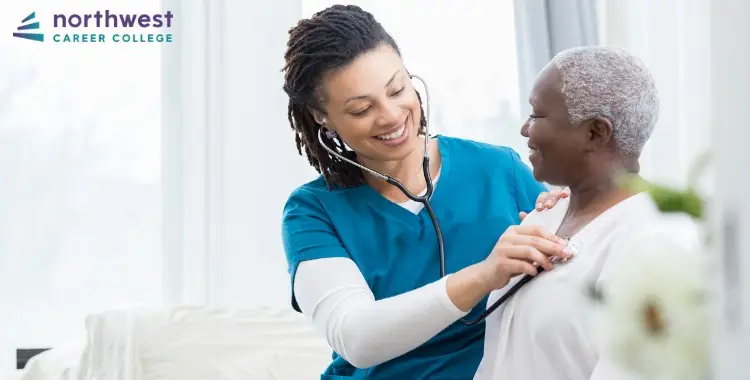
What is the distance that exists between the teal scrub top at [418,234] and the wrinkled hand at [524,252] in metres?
0.34

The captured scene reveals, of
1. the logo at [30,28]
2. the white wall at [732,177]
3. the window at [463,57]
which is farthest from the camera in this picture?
the window at [463,57]

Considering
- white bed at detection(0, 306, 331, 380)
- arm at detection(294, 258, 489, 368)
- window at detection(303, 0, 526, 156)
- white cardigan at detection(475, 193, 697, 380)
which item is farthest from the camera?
window at detection(303, 0, 526, 156)

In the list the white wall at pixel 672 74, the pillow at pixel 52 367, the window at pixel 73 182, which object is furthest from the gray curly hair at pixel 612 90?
the window at pixel 73 182

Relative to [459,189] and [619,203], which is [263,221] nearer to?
[459,189]

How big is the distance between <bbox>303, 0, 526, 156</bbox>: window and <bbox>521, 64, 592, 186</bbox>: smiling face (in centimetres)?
236

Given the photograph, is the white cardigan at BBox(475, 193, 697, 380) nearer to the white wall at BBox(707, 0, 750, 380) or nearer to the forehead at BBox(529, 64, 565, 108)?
the forehead at BBox(529, 64, 565, 108)

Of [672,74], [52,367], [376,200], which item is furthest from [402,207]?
[672,74]

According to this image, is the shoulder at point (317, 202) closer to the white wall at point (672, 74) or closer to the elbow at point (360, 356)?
the elbow at point (360, 356)

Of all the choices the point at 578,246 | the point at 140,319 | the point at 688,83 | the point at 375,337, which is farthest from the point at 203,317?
the point at 688,83

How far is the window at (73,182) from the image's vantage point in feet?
11.2

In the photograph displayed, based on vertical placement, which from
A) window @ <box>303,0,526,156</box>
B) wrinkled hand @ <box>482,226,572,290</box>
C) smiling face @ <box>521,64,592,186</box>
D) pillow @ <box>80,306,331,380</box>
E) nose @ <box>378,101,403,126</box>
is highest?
window @ <box>303,0,526,156</box>

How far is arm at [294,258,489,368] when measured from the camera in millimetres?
1303

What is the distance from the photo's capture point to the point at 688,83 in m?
3.36

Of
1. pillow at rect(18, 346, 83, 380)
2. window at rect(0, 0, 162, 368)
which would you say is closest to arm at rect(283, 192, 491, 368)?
pillow at rect(18, 346, 83, 380)
